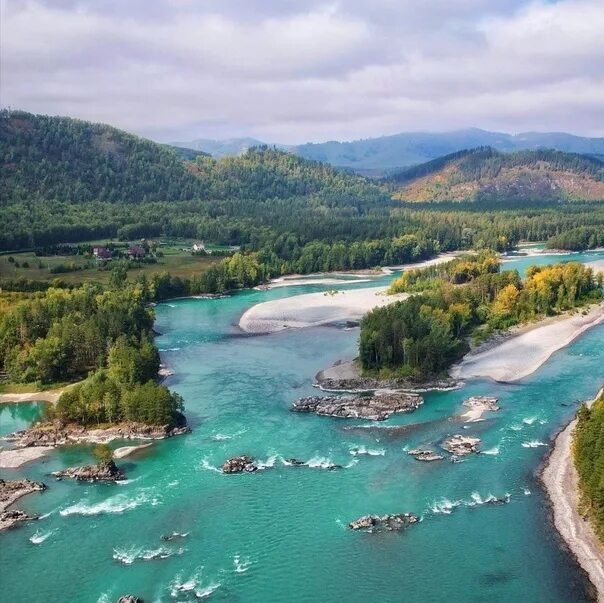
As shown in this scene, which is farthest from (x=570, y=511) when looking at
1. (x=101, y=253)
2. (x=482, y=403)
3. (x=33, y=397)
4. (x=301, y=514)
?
(x=101, y=253)

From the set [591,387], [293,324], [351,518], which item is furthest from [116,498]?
[293,324]

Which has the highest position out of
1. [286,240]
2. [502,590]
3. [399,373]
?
[286,240]

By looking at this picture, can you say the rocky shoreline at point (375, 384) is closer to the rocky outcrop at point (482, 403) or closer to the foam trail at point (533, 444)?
the rocky outcrop at point (482, 403)

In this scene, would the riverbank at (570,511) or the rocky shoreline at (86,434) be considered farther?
the rocky shoreline at (86,434)

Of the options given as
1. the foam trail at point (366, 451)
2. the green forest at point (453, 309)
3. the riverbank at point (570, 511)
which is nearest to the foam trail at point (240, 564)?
the foam trail at point (366, 451)

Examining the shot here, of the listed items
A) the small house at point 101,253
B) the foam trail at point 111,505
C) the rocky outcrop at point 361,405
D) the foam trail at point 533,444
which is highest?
the small house at point 101,253

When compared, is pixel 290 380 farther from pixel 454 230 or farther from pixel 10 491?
pixel 454 230
